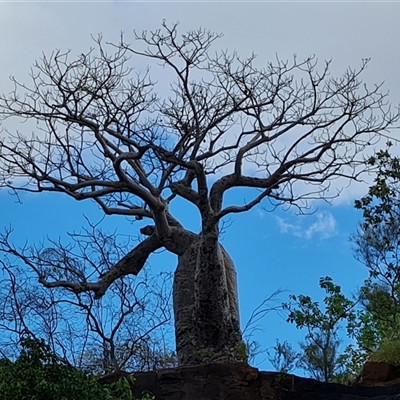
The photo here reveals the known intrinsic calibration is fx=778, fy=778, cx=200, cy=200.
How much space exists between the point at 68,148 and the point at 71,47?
1.04 metres

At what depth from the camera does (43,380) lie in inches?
142

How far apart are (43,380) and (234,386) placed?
89.9 inches

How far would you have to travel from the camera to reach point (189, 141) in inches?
326

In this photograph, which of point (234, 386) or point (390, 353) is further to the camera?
point (390, 353)

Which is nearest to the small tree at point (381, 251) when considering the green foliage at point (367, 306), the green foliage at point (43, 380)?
the green foliage at point (367, 306)

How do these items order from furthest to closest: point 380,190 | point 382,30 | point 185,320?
point 382,30, point 185,320, point 380,190

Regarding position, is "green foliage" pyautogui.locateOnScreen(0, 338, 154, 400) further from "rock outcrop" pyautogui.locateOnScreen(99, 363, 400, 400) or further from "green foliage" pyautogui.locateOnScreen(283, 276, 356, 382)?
"green foliage" pyautogui.locateOnScreen(283, 276, 356, 382)

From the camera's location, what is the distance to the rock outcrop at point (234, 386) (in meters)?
5.59

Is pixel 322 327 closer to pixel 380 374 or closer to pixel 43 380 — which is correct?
pixel 380 374

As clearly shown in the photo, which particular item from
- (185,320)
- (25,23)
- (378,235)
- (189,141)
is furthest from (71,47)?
(378,235)

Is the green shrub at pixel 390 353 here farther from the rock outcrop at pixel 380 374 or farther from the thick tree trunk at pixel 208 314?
the thick tree trunk at pixel 208 314

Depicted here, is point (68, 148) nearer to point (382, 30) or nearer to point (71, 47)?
point (71, 47)

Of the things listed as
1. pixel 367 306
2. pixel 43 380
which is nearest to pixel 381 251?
pixel 367 306

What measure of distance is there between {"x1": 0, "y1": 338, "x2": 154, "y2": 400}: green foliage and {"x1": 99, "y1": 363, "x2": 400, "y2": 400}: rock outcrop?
1804mm
